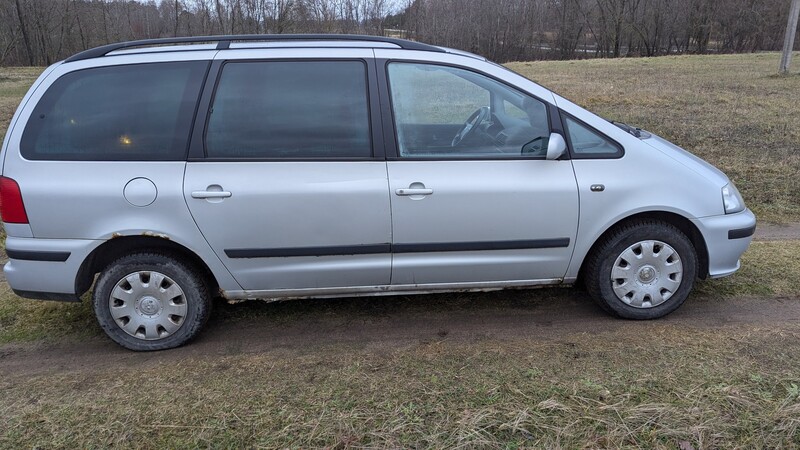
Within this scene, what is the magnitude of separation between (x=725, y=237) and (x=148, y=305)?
3.49 m

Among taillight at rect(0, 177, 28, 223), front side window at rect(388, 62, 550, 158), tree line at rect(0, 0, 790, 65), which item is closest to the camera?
taillight at rect(0, 177, 28, 223)

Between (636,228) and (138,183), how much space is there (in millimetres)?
2889

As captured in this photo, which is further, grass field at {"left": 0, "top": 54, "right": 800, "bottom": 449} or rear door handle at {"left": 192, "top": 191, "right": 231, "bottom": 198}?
rear door handle at {"left": 192, "top": 191, "right": 231, "bottom": 198}

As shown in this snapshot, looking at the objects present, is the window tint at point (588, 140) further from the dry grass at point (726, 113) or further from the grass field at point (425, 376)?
the dry grass at point (726, 113)

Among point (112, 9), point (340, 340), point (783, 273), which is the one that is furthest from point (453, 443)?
point (112, 9)

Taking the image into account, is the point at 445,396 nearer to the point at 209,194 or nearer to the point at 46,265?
the point at 209,194

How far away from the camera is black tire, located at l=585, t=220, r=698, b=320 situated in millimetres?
3510

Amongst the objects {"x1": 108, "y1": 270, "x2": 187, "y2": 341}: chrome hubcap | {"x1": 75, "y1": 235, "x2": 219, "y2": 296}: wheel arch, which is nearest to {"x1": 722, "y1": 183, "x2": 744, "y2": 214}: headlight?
{"x1": 75, "y1": 235, "x2": 219, "y2": 296}: wheel arch

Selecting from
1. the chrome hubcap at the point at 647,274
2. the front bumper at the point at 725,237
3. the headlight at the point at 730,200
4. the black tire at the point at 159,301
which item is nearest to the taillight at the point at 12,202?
the black tire at the point at 159,301

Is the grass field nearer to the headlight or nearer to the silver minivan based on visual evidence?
the silver minivan

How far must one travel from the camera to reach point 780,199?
6.36 m

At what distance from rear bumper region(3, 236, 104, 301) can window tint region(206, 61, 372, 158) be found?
0.94 meters

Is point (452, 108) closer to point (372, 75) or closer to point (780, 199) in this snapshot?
point (372, 75)

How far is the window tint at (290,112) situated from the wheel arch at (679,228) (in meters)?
1.52
